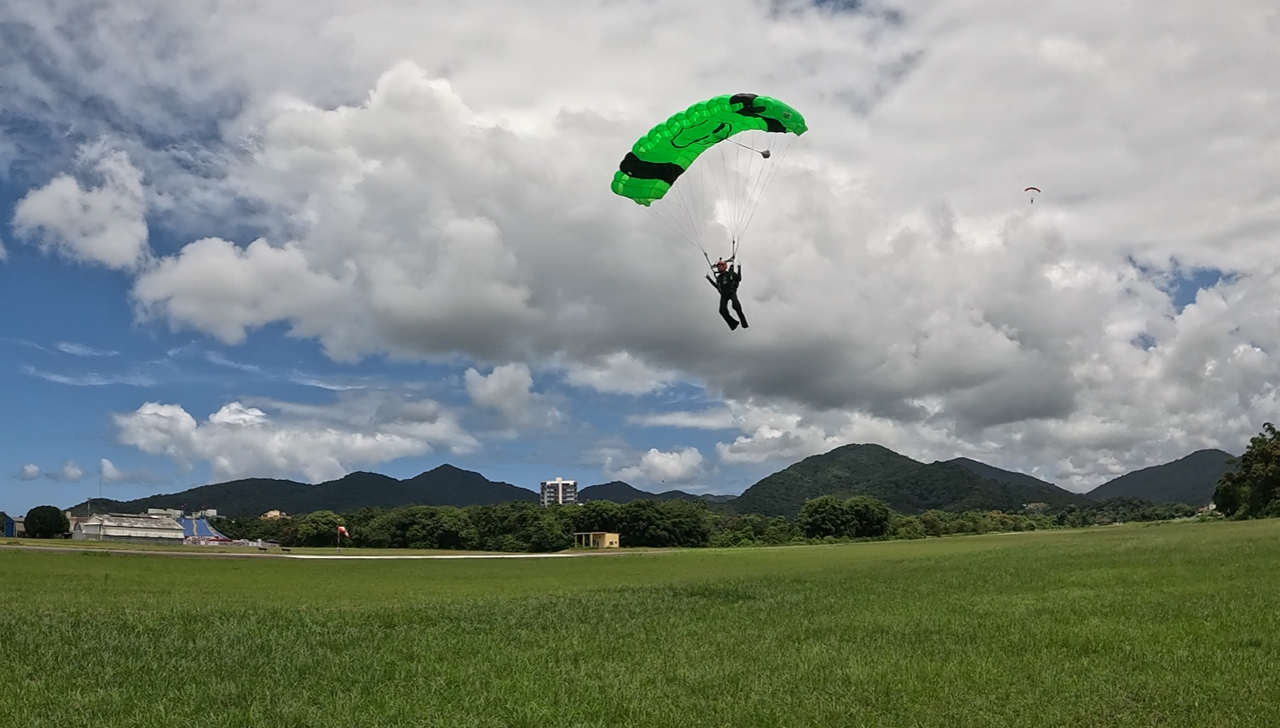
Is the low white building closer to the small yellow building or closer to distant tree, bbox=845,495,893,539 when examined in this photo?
the small yellow building

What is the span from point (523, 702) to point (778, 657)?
461cm

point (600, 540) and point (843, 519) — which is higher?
point (843, 519)

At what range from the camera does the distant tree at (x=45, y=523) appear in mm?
134875

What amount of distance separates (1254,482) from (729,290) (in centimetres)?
10276

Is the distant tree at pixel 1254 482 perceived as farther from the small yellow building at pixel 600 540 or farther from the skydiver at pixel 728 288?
the skydiver at pixel 728 288

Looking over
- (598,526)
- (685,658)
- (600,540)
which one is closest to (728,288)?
(685,658)

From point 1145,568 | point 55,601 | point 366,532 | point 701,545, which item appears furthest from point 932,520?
point 55,601

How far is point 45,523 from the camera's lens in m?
135

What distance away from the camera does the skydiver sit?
83.1 ft

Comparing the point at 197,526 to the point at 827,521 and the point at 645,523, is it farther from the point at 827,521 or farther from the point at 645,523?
the point at 827,521

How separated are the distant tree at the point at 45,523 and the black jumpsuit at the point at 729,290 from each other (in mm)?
150005

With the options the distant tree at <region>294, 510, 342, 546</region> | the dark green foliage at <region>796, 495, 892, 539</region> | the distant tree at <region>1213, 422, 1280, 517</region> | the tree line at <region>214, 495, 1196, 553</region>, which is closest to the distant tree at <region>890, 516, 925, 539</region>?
the tree line at <region>214, 495, 1196, 553</region>

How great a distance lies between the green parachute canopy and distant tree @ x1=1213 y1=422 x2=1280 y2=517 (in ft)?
312

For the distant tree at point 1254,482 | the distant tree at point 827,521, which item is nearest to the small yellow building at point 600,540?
the distant tree at point 827,521
